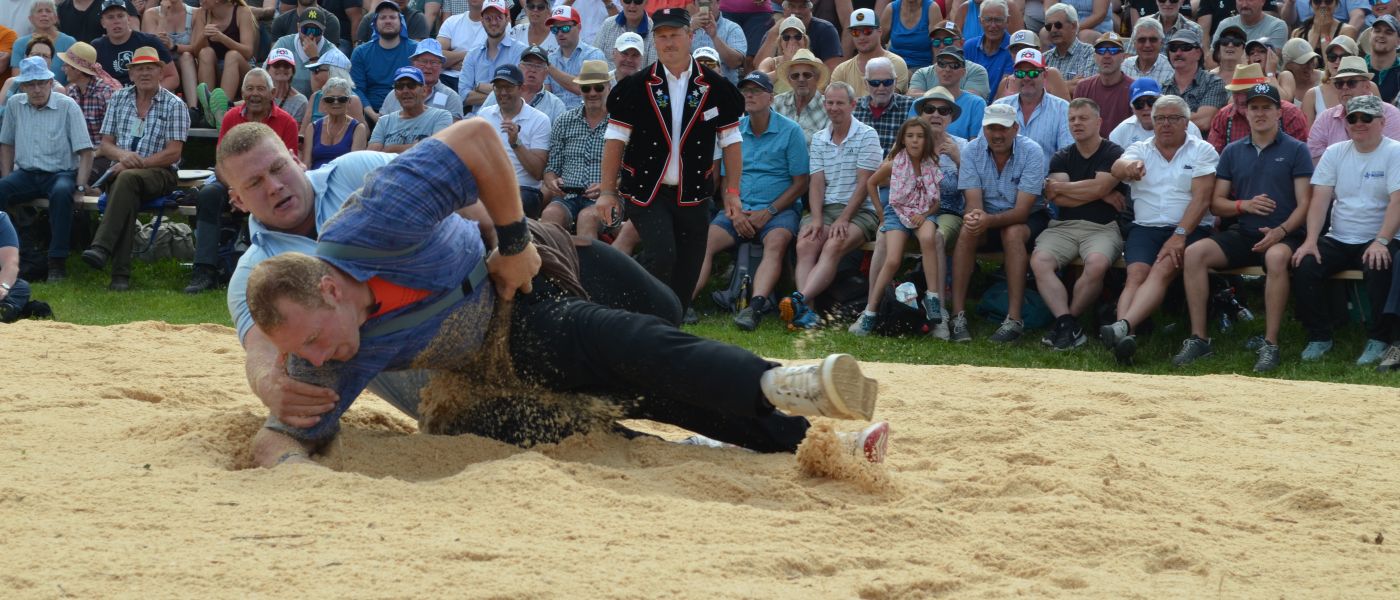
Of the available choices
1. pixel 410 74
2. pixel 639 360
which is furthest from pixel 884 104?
pixel 639 360

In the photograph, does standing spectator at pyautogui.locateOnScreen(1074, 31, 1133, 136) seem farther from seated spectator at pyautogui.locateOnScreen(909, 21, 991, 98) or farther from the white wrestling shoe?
the white wrestling shoe

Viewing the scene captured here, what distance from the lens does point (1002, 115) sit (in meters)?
9.26

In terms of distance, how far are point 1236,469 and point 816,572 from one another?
208cm

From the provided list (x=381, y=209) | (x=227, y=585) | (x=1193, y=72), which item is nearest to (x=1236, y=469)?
(x=381, y=209)

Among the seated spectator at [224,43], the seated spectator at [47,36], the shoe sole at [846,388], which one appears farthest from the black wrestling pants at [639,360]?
the seated spectator at [47,36]

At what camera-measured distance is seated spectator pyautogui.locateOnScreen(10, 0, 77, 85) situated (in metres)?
12.9

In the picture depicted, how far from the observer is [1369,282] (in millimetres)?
8227

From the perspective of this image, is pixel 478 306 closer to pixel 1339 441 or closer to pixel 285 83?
pixel 1339 441

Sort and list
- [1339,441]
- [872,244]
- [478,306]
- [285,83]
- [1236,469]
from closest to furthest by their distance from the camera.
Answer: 1. [478,306]
2. [1236,469]
3. [1339,441]
4. [872,244]
5. [285,83]

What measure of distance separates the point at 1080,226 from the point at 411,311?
19.8 ft

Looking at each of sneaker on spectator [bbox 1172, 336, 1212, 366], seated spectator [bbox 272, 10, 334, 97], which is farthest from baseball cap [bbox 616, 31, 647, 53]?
sneaker on spectator [bbox 1172, 336, 1212, 366]

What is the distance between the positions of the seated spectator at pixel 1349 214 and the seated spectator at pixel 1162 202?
0.67 meters

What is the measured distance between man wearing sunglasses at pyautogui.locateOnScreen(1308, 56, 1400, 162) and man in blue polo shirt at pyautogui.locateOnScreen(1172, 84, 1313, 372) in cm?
45

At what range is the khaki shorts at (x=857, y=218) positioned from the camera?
987 centimetres
